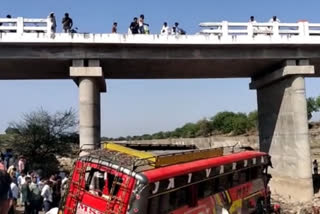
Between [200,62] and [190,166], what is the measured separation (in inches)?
367

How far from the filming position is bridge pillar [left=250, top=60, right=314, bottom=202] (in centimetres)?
1839

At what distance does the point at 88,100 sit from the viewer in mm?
16781

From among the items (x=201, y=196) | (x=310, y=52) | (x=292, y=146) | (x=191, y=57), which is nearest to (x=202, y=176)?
(x=201, y=196)

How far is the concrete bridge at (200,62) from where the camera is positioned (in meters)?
16.6

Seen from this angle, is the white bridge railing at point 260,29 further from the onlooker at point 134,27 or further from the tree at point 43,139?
the tree at point 43,139

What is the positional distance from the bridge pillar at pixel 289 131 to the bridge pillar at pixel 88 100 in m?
8.90

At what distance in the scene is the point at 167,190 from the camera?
30.5 feet

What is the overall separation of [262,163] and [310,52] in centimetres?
715

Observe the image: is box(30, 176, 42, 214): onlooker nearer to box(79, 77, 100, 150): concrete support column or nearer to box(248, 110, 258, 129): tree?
box(79, 77, 100, 150): concrete support column

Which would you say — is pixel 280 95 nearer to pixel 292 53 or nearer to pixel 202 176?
pixel 292 53

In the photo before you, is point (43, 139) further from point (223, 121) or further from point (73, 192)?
point (223, 121)

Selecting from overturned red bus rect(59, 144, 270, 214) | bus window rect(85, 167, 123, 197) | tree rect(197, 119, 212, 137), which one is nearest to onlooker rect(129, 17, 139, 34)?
overturned red bus rect(59, 144, 270, 214)

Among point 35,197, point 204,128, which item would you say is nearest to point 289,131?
point 35,197

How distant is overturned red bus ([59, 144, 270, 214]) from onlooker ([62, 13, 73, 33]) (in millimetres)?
8046
